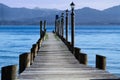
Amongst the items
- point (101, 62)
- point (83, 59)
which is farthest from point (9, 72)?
point (83, 59)

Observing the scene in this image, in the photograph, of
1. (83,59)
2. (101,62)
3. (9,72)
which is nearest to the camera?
(9,72)

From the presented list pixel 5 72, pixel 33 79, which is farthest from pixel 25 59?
pixel 5 72

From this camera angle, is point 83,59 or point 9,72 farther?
point 83,59

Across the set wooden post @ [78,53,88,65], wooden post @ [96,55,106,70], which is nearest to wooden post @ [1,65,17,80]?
wooden post @ [96,55,106,70]

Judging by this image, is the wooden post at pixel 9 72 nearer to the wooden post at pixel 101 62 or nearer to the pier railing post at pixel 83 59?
the wooden post at pixel 101 62

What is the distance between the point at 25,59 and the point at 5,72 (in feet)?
30.7

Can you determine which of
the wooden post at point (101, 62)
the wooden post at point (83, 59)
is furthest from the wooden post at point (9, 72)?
the wooden post at point (83, 59)

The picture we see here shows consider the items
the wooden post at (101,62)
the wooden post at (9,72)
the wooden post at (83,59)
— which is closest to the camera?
the wooden post at (9,72)

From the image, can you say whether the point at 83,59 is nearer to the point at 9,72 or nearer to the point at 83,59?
the point at 83,59

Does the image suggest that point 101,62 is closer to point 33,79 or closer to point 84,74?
point 84,74

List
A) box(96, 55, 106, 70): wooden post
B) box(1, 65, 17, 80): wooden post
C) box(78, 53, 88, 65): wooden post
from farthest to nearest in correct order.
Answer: box(78, 53, 88, 65): wooden post
box(96, 55, 106, 70): wooden post
box(1, 65, 17, 80): wooden post

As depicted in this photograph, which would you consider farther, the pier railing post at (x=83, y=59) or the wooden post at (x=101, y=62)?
the pier railing post at (x=83, y=59)

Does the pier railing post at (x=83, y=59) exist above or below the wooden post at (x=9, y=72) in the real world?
below

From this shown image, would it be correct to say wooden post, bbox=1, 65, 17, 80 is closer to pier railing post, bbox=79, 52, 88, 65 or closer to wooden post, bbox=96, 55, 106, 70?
wooden post, bbox=96, 55, 106, 70
